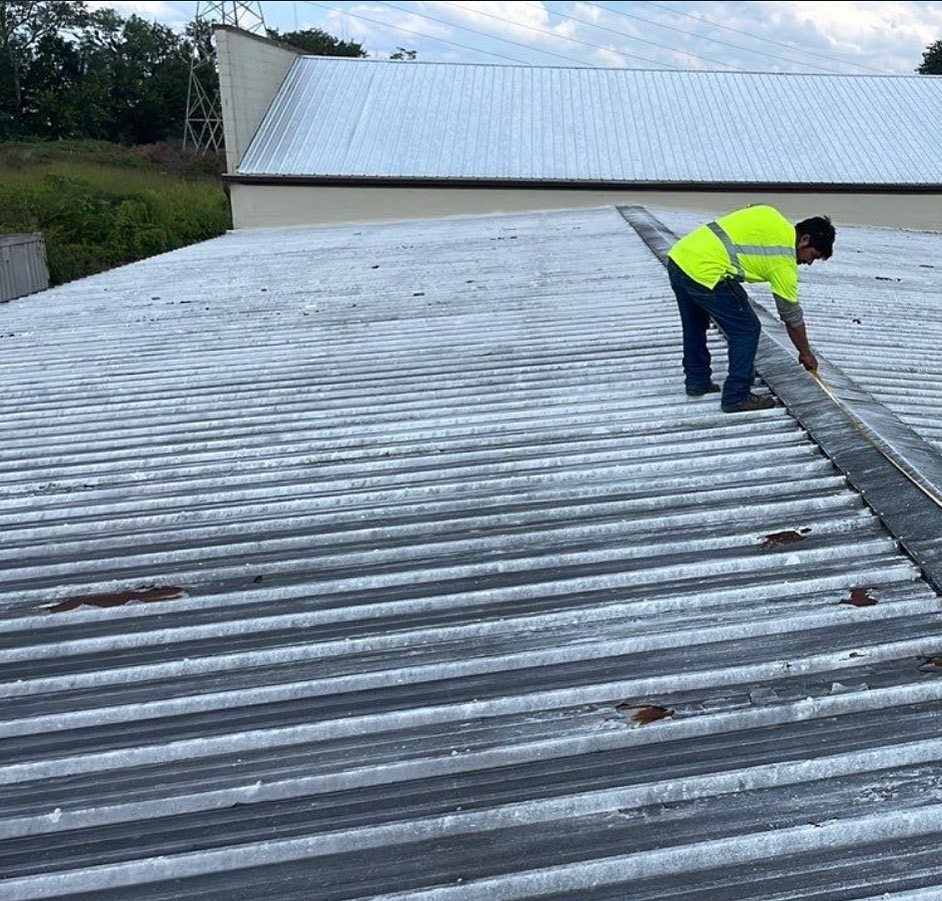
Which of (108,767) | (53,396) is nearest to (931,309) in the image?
(53,396)

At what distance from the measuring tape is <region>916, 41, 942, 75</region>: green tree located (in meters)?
Answer: 61.4

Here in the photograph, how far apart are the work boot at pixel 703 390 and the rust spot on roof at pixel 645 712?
102 inches

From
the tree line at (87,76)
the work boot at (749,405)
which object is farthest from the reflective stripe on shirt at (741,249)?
the tree line at (87,76)

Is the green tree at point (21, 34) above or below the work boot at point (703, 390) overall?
above

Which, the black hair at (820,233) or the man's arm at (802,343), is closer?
the black hair at (820,233)

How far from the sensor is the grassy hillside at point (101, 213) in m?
23.6

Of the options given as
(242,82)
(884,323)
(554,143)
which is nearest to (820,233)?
(884,323)

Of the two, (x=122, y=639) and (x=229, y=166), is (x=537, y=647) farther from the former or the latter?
(x=229, y=166)

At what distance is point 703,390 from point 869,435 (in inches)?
43.1

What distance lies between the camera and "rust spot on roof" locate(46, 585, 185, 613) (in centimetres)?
345

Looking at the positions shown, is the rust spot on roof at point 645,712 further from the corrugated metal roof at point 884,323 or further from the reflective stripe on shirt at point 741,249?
the reflective stripe on shirt at point 741,249

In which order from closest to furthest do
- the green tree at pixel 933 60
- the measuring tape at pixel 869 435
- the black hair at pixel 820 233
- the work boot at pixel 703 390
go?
the measuring tape at pixel 869 435 < the black hair at pixel 820 233 < the work boot at pixel 703 390 < the green tree at pixel 933 60

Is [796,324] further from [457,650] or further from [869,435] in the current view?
[457,650]

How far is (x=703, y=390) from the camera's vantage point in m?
4.96
